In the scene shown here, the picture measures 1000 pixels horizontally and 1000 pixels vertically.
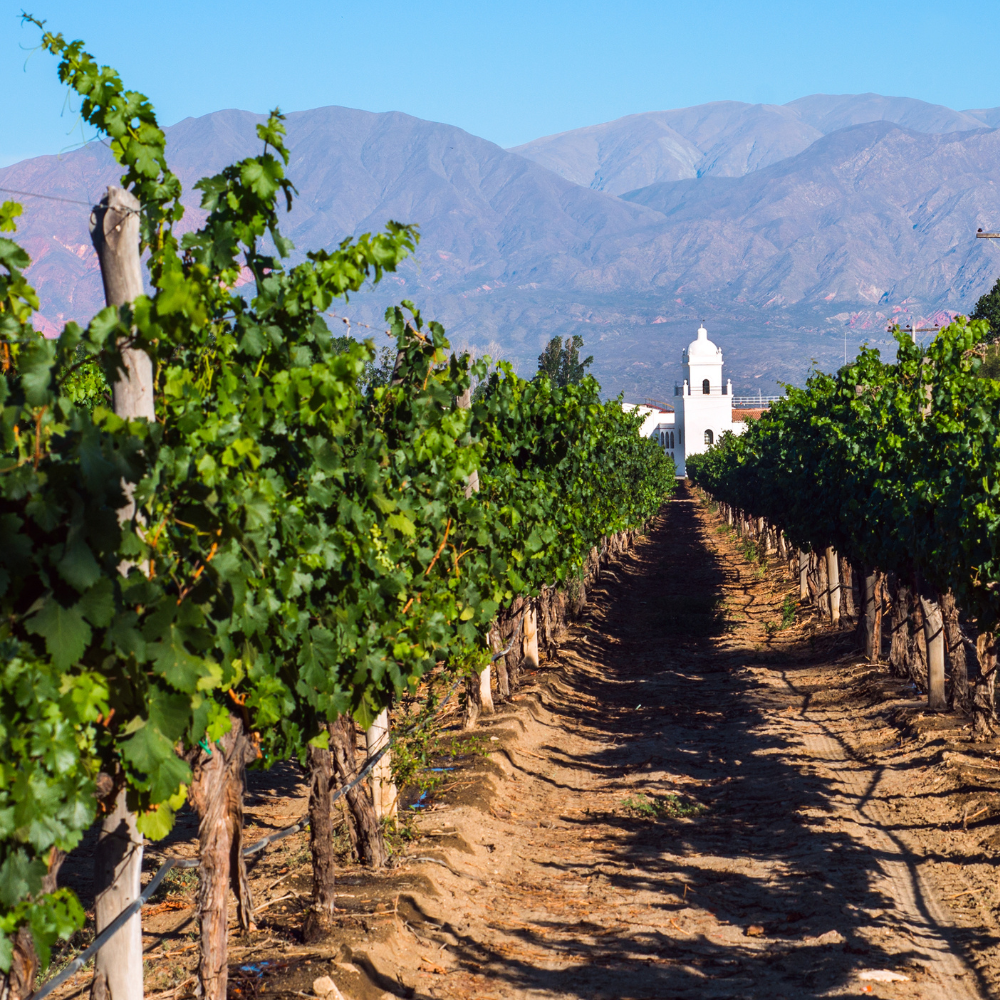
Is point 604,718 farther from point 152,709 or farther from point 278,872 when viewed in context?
point 152,709

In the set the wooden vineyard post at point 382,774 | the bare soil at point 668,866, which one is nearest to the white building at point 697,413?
the bare soil at point 668,866

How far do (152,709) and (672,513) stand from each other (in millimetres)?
66177

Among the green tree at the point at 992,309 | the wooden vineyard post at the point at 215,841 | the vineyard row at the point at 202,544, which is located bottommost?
the wooden vineyard post at the point at 215,841

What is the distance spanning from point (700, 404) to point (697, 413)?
0.96 m

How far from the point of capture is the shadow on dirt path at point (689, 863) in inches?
236

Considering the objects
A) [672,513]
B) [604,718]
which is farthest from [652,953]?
[672,513]

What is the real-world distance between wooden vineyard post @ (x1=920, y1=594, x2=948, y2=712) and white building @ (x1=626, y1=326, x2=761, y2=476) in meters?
91.5

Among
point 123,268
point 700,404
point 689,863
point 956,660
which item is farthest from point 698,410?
point 123,268

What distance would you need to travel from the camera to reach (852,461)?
14891 mm

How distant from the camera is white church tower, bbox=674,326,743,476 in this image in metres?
109

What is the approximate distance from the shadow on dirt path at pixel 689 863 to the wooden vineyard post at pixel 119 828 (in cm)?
229

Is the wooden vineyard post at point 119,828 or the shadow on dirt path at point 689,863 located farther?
the shadow on dirt path at point 689,863

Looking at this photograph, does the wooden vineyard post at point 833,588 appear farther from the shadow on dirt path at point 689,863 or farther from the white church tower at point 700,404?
the white church tower at point 700,404

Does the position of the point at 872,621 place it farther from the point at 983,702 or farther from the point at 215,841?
the point at 215,841
